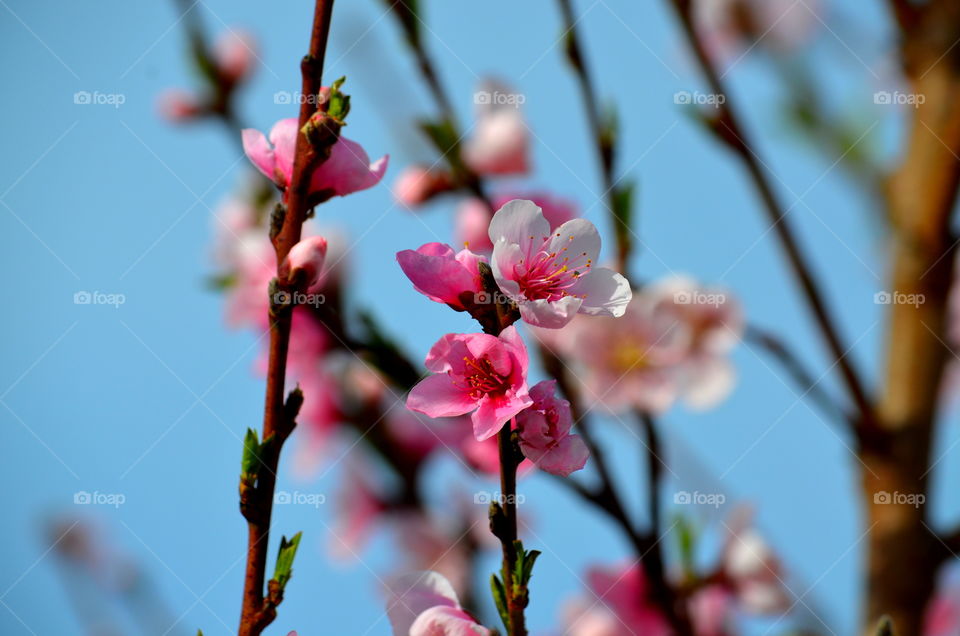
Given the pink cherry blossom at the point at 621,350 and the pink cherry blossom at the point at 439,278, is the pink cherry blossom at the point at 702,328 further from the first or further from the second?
the pink cherry blossom at the point at 439,278

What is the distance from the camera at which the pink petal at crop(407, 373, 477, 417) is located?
24.2 inches

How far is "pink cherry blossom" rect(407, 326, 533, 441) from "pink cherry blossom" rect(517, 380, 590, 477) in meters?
0.02

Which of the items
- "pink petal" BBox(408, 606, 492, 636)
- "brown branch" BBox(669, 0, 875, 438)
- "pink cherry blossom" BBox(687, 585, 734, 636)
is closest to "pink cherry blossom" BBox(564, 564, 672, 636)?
"pink cherry blossom" BBox(687, 585, 734, 636)

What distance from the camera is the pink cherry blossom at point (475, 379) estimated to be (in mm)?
581

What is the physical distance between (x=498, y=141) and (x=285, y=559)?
112cm

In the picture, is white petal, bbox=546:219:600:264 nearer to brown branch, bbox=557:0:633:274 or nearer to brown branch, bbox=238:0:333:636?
brown branch, bbox=238:0:333:636

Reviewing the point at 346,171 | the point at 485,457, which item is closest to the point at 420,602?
the point at 346,171

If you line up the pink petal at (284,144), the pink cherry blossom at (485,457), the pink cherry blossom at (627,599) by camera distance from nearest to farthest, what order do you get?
1. the pink petal at (284,144)
2. the pink cherry blossom at (485,457)
3. the pink cherry blossom at (627,599)

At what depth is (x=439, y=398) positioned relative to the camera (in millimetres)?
627

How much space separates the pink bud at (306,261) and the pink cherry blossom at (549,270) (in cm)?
13

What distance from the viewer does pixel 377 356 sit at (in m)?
0.96

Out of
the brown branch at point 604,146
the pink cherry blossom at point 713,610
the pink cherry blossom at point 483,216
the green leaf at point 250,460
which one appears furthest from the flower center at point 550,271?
the pink cherry blossom at point 713,610

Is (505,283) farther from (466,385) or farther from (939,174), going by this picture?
(939,174)

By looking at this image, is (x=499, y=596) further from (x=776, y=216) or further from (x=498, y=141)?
(x=498, y=141)
